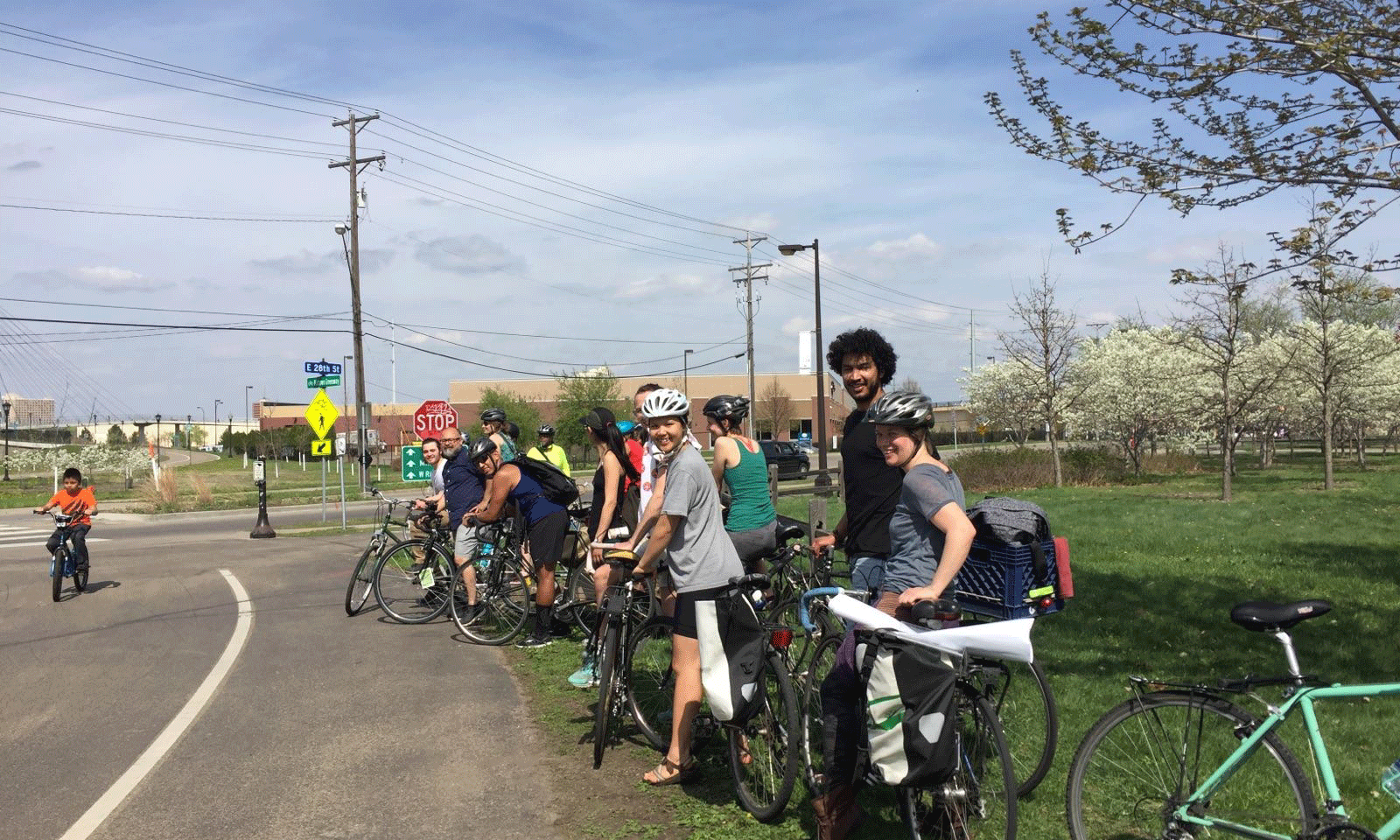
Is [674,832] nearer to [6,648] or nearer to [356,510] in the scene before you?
[6,648]

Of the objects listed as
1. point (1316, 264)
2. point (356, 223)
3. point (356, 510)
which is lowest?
point (356, 510)

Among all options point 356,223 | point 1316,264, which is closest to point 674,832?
point 1316,264

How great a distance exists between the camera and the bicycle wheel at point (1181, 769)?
360 cm

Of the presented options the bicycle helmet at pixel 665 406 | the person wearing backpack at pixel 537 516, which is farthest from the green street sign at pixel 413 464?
the bicycle helmet at pixel 665 406

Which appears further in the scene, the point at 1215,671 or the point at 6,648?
the point at 6,648

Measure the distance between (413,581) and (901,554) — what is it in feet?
25.9

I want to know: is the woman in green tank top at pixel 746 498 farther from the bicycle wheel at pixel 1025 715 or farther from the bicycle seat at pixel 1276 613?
the bicycle seat at pixel 1276 613

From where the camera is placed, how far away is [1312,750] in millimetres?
3682

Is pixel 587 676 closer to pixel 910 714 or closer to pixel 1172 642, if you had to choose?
pixel 910 714

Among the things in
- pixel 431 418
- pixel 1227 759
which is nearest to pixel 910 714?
pixel 1227 759

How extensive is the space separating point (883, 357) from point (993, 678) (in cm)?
224

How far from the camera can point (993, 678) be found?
4.46 m

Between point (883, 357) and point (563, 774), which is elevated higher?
point (883, 357)

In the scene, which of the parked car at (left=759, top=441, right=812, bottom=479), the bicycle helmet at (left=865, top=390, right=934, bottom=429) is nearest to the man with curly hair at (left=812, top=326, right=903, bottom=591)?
the bicycle helmet at (left=865, top=390, right=934, bottom=429)
